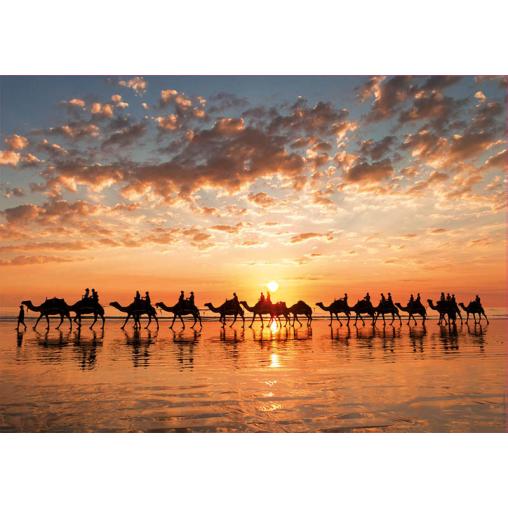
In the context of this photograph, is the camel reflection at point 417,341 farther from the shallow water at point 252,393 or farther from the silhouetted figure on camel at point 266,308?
the silhouetted figure on camel at point 266,308

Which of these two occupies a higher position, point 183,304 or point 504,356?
point 183,304

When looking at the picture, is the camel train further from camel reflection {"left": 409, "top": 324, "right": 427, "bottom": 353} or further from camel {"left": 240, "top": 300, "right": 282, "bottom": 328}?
camel reflection {"left": 409, "top": 324, "right": 427, "bottom": 353}

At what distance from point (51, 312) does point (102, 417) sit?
26.3m

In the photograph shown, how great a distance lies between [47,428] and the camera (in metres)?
6.45

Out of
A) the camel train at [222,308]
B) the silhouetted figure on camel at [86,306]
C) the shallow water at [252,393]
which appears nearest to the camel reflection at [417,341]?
the shallow water at [252,393]

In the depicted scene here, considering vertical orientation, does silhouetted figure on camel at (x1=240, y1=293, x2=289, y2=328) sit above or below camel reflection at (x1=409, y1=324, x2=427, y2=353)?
above

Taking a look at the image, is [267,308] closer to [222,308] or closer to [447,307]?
Answer: [222,308]

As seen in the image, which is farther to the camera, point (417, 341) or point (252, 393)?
point (417, 341)

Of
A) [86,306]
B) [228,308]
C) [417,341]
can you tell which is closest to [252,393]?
[417,341]

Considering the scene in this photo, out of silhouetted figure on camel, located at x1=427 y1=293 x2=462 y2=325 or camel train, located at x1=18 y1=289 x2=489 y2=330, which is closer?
camel train, located at x1=18 y1=289 x2=489 y2=330

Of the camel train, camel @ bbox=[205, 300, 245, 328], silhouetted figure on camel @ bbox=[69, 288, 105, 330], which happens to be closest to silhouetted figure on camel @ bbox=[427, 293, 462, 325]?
the camel train

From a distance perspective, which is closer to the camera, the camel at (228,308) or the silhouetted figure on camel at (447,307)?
the camel at (228,308)
